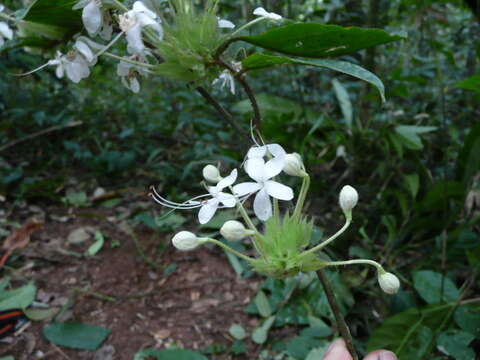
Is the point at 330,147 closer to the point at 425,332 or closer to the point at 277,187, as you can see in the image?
the point at 425,332

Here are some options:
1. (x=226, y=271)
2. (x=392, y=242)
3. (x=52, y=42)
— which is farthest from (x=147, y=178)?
(x=52, y=42)

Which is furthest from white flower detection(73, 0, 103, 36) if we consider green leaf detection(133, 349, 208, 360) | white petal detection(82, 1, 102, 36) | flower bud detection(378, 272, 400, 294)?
green leaf detection(133, 349, 208, 360)

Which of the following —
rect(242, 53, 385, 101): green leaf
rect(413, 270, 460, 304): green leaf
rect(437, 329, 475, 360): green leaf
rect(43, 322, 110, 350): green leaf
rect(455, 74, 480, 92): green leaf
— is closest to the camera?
rect(242, 53, 385, 101): green leaf

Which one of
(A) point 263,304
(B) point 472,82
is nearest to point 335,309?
(B) point 472,82

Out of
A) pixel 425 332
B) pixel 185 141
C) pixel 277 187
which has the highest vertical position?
pixel 277 187

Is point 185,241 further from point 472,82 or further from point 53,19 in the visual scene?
point 472,82

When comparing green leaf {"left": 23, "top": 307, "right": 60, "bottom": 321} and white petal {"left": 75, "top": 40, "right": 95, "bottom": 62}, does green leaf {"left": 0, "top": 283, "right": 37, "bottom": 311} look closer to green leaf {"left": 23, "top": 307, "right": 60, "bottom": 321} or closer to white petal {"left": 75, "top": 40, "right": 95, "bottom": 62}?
green leaf {"left": 23, "top": 307, "right": 60, "bottom": 321}
